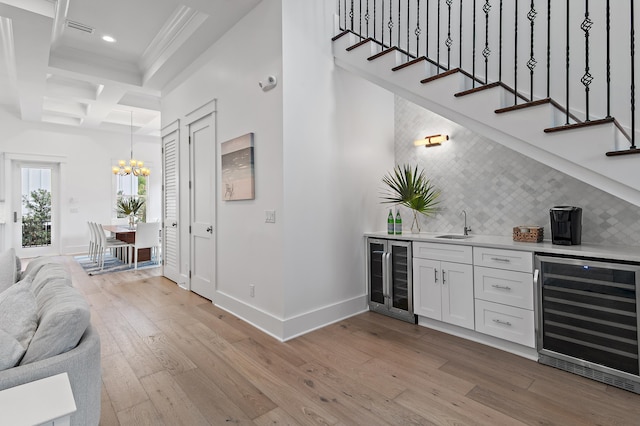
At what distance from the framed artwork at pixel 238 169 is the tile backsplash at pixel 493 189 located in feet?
6.28

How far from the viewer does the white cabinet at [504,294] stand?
2533 millimetres

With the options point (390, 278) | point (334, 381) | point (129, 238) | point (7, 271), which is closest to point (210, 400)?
point (334, 381)

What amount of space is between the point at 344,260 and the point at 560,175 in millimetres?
2123

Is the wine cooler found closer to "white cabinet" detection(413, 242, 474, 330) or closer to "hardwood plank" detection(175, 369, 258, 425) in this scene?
"white cabinet" detection(413, 242, 474, 330)

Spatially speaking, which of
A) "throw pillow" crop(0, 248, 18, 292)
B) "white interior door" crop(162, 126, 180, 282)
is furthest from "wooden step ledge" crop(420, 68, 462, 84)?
"white interior door" crop(162, 126, 180, 282)

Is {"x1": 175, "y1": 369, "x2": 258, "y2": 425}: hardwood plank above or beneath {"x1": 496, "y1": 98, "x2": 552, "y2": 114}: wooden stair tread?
beneath

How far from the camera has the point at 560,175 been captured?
114 inches

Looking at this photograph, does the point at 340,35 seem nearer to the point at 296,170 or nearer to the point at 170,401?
the point at 296,170

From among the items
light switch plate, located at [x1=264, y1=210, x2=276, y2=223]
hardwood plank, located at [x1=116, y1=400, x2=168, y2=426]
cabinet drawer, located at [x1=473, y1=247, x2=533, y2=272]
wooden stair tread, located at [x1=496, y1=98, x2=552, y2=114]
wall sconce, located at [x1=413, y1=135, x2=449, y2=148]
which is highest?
wall sconce, located at [x1=413, y1=135, x2=449, y2=148]

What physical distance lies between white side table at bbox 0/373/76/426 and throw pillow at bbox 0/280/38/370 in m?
0.30

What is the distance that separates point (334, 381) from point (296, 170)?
5.80 feet

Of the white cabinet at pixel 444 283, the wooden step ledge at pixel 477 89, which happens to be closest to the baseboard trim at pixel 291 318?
the white cabinet at pixel 444 283

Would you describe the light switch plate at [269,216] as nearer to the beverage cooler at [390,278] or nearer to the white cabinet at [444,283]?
the beverage cooler at [390,278]

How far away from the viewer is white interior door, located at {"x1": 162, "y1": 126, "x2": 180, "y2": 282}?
4969 mm
